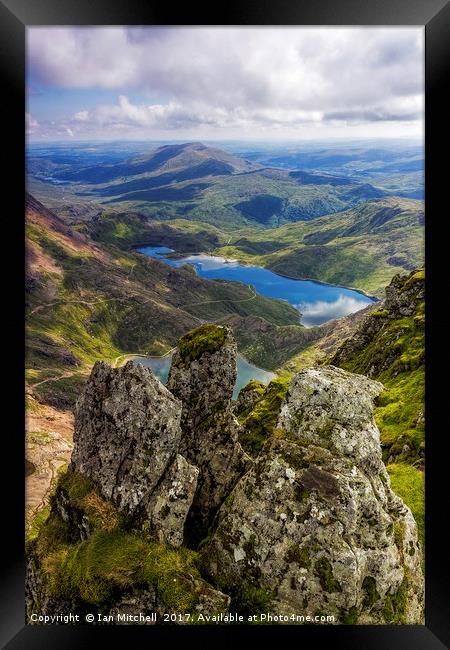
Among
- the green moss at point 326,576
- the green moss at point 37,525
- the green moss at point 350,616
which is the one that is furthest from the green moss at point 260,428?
the green moss at point 37,525

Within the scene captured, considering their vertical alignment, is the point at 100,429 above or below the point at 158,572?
above

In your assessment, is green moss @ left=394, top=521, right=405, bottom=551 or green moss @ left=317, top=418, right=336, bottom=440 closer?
green moss @ left=394, top=521, right=405, bottom=551

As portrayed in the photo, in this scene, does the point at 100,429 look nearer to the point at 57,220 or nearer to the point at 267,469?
the point at 267,469

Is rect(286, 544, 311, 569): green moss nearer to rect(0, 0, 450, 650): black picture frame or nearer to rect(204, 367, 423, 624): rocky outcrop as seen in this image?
rect(204, 367, 423, 624): rocky outcrop

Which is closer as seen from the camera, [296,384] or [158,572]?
[158,572]

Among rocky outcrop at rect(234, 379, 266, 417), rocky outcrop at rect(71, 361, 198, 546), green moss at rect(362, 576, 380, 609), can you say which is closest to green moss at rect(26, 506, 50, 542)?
rocky outcrop at rect(71, 361, 198, 546)

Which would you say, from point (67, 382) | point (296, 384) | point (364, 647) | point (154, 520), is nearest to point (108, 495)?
point (154, 520)
